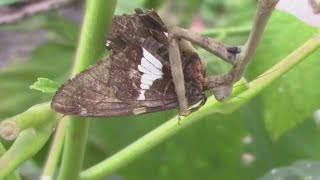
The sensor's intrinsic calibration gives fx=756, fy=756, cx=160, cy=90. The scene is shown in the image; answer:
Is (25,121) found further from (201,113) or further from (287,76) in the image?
(287,76)

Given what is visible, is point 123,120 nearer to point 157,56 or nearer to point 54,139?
point 54,139

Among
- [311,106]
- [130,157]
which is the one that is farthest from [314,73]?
[130,157]

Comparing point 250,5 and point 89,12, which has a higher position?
point 89,12

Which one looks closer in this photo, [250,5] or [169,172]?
[169,172]

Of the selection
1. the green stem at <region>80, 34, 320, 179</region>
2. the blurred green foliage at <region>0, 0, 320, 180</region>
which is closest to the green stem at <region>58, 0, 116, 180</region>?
the green stem at <region>80, 34, 320, 179</region>

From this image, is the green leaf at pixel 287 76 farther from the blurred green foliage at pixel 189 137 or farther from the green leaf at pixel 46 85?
the green leaf at pixel 46 85

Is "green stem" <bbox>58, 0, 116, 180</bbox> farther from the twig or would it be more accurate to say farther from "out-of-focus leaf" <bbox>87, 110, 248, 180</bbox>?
"out-of-focus leaf" <bbox>87, 110, 248, 180</bbox>

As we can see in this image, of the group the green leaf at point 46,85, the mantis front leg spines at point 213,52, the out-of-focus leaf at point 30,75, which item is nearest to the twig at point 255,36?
the mantis front leg spines at point 213,52
